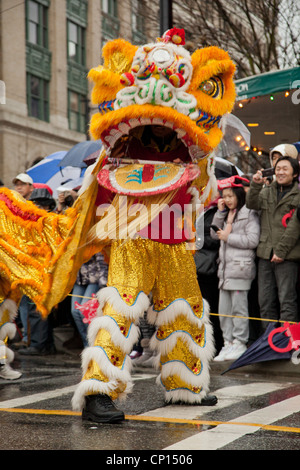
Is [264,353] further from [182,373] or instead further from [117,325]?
[117,325]

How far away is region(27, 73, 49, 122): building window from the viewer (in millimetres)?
28334

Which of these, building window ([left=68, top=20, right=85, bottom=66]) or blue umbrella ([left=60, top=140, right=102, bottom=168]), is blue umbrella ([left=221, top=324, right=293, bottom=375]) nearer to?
blue umbrella ([left=60, top=140, right=102, bottom=168])

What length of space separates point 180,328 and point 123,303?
570 millimetres

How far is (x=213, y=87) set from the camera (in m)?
4.70

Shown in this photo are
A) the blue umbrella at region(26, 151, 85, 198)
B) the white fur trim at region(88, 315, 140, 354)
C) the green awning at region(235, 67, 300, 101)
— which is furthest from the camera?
the blue umbrella at region(26, 151, 85, 198)

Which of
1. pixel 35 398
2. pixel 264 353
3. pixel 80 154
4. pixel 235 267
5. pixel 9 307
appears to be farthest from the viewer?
pixel 80 154

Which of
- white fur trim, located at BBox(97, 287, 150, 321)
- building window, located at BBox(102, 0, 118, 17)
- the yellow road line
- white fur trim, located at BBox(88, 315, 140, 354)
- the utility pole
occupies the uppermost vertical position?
building window, located at BBox(102, 0, 118, 17)

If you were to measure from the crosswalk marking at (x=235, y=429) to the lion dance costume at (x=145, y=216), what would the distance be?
0.52 metres

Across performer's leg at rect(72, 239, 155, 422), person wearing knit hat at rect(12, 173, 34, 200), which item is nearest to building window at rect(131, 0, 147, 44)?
person wearing knit hat at rect(12, 173, 34, 200)

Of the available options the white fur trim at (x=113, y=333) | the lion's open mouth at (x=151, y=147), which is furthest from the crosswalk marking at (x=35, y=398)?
the lion's open mouth at (x=151, y=147)

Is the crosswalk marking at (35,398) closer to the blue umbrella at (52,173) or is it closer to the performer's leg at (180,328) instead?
the performer's leg at (180,328)

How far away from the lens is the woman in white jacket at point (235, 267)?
24.1ft

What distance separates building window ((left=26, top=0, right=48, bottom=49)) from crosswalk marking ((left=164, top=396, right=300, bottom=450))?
2537 centimetres

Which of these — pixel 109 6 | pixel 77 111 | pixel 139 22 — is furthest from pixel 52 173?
pixel 77 111
